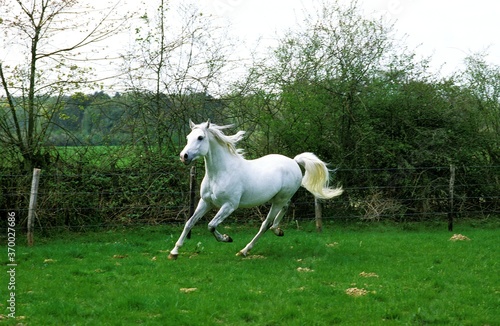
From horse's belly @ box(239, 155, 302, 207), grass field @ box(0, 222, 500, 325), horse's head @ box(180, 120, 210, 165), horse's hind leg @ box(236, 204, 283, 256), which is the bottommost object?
grass field @ box(0, 222, 500, 325)

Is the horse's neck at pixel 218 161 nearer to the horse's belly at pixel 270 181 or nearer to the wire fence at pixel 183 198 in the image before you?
the horse's belly at pixel 270 181

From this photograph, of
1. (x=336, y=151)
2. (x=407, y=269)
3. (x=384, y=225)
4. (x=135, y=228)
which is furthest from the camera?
(x=336, y=151)

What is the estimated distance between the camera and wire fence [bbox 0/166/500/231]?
1073 cm

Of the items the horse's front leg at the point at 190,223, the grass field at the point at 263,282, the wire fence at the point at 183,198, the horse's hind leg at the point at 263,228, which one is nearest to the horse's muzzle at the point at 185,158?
the horse's front leg at the point at 190,223

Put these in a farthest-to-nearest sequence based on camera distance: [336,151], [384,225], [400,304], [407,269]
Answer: [336,151]
[384,225]
[407,269]
[400,304]

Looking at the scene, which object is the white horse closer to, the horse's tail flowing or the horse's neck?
→ the horse's neck

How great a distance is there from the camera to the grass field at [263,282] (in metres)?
5.23

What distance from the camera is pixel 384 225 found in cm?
1216

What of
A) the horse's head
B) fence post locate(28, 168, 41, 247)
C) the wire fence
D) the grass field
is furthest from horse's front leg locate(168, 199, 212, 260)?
the wire fence

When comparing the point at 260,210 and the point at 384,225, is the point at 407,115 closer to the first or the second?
the point at 384,225

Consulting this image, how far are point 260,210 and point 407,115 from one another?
4.17m

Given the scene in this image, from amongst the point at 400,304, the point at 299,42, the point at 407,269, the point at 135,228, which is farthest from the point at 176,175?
the point at 400,304

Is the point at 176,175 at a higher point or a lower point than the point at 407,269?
higher

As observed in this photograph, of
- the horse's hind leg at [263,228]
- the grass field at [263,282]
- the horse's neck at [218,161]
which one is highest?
the horse's neck at [218,161]
